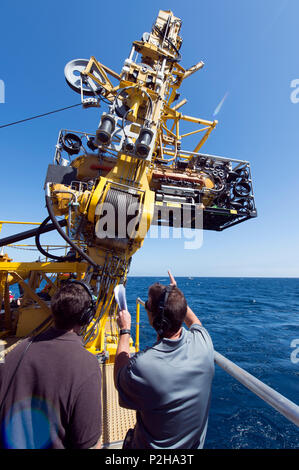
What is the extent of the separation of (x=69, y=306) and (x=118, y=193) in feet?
10.8

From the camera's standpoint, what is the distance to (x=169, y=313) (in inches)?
62.0

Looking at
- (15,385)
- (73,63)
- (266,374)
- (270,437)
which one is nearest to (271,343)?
(266,374)

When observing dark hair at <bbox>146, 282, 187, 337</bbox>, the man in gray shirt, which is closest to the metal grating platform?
the man in gray shirt

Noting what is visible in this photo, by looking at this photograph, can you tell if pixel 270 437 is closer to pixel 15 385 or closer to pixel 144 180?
pixel 15 385

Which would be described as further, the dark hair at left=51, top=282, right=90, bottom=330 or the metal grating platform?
the metal grating platform

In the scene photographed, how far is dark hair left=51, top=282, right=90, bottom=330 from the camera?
159 cm

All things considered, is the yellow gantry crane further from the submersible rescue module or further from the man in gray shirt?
the man in gray shirt

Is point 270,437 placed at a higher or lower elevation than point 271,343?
higher

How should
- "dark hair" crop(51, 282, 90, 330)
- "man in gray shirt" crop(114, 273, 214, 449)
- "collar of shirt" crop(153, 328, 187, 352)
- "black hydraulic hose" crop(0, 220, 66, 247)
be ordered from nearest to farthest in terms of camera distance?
1. "man in gray shirt" crop(114, 273, 214, 449)
2. "collar of shirt" crop(153, 328, 187, 352)
3. "dark hair" crop(51, 282, 90, 330)
4. "black hydraulic hose" crop(0, 220, 66, 247)

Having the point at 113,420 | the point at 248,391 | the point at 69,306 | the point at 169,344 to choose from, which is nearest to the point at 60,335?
the point at 69,306

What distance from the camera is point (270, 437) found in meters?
4.94

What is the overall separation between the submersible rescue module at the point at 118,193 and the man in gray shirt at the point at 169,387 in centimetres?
249

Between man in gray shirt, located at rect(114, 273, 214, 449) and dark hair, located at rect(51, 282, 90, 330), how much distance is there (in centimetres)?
56
